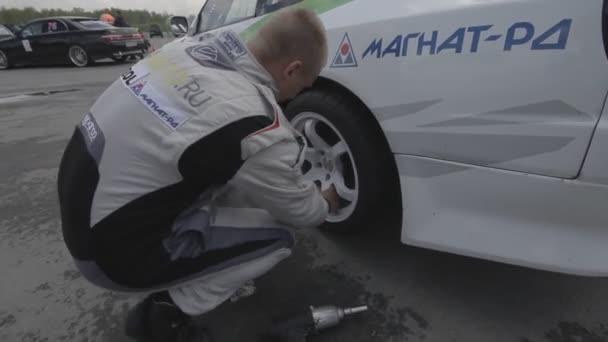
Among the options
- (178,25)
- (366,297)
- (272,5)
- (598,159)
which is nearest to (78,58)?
(178,25)

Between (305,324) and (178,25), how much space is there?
2766mm

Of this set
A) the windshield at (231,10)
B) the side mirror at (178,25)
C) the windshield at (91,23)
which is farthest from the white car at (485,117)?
the windshield at (91,23)

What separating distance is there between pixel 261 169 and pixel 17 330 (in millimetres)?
1198

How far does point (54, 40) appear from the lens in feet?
33.3

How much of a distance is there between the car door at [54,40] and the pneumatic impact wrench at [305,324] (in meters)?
11.6

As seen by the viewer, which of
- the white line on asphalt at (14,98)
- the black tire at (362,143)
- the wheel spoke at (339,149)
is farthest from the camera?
the white line on asphalt at (14,98)

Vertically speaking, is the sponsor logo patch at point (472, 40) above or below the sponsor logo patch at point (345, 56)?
above

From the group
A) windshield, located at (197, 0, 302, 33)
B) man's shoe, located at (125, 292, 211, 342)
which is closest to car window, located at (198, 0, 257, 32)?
windshield, located at (197, 0, 302, 33)

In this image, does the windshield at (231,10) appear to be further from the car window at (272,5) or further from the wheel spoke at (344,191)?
the wheel spoke at (344,191)

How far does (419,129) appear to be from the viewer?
121 centimetres

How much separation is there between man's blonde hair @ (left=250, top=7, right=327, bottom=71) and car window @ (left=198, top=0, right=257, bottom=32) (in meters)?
0.90

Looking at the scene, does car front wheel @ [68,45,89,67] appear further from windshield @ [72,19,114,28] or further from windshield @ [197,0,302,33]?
windshield @ [197,0,302,33]

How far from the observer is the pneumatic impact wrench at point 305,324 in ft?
3.88

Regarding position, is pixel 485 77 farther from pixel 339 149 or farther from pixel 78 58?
pixel 78 58
